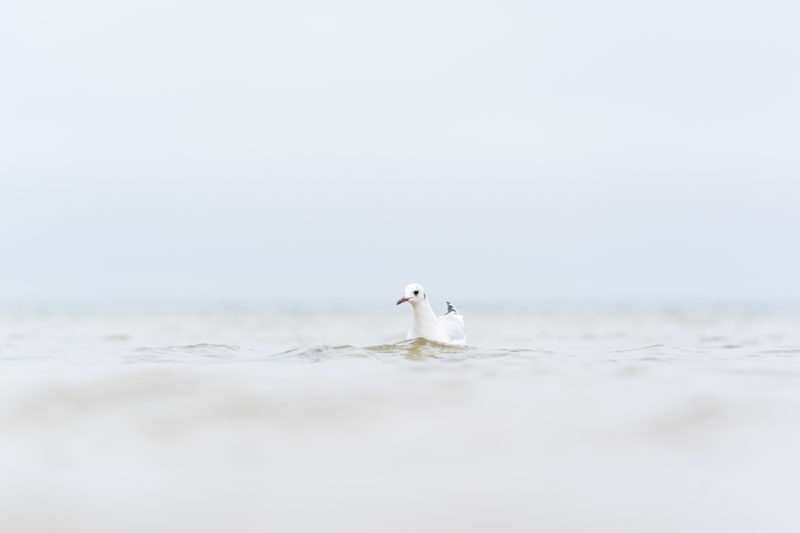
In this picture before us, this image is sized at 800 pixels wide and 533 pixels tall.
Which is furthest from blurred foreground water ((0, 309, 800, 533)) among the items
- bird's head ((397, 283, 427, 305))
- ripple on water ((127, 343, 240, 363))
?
bird's head ((397, 283, 427, 305))

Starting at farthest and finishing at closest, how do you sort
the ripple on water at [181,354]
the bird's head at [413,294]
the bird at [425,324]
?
the bird's head at [413,294]
the bird at [425,324]
the ripple on water at [181,354]

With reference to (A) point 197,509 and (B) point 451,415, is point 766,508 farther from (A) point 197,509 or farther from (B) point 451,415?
(A) point 197,509

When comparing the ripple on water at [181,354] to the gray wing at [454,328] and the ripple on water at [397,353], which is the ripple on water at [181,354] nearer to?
the ripple on water at [397,353]

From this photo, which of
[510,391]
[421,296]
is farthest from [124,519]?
[421,296]

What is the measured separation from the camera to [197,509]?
139 inches

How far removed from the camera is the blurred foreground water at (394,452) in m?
3.48

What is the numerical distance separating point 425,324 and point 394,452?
8.41 metres

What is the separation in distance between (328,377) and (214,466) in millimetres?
3100

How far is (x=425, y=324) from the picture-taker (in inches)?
505

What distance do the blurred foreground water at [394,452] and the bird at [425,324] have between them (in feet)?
16.9

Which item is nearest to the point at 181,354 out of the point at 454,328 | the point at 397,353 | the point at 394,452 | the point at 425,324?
the point at 397,353

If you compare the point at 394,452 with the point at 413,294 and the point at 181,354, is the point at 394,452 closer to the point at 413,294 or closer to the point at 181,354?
the point at 181,354

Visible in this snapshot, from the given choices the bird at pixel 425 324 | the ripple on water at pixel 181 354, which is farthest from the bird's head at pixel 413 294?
the ripple on water at pixel 181 354

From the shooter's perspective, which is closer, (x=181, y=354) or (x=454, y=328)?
(x=181, y=354)
